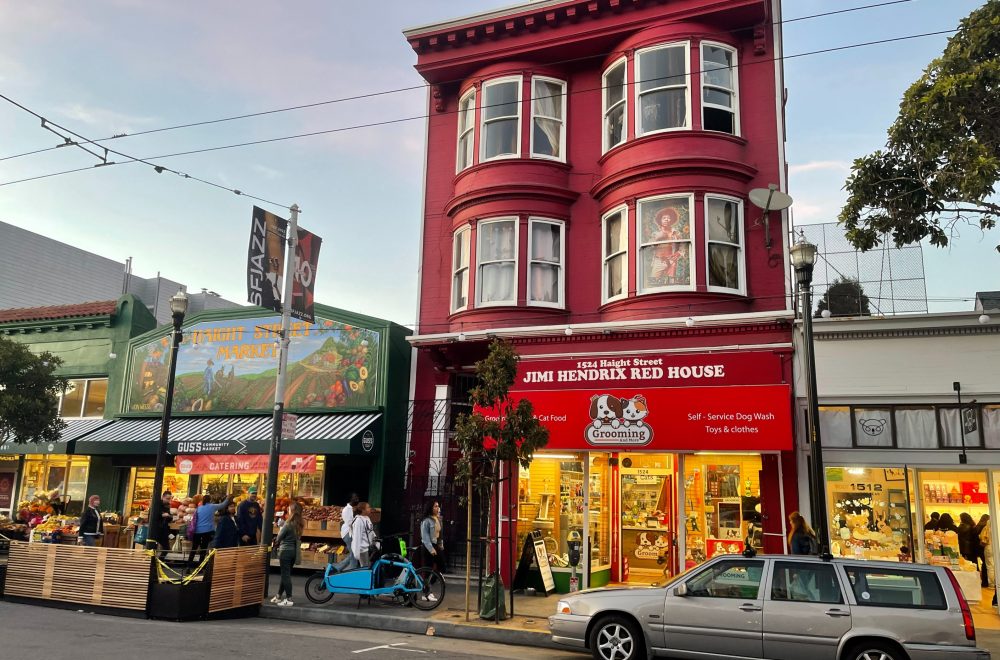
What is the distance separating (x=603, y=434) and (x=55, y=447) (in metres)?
15.9

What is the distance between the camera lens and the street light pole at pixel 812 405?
10398 mm

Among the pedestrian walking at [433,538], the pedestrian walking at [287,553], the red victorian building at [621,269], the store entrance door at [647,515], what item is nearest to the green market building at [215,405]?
the red victorian building at [621,269]

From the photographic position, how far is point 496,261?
1830 centimetres

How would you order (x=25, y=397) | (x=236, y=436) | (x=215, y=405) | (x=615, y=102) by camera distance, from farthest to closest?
(x=215, y=405), (x=25, y=397), (x=236, y=436), (x=615, y=102)

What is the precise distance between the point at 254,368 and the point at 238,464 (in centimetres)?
306

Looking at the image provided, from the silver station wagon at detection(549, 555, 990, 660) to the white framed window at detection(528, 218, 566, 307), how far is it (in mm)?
9043

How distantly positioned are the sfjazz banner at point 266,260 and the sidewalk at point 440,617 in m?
6.06

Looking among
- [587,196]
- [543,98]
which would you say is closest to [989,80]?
[587,196]

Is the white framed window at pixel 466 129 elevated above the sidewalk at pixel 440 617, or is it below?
above

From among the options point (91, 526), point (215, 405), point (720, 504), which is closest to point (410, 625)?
point (720, 504)

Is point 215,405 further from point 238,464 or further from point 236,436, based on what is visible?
point 238,464

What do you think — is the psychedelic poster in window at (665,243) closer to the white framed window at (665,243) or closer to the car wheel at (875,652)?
the white framed window at (665,243)

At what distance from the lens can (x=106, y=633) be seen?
11008 millimetres

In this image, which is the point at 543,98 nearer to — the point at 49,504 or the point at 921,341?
the point at 921,341
